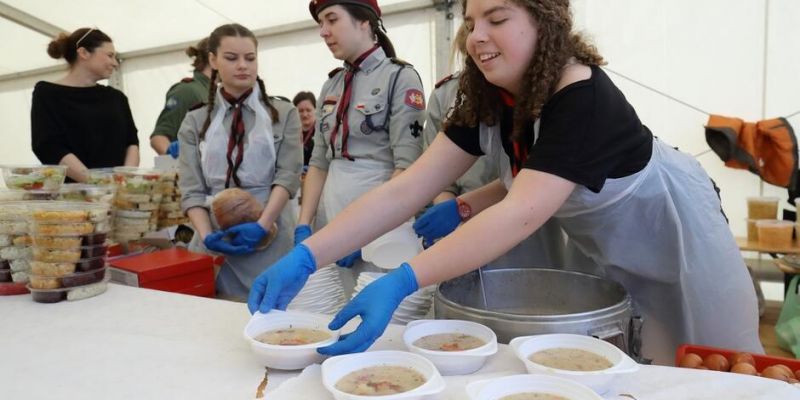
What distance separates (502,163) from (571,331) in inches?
24.5

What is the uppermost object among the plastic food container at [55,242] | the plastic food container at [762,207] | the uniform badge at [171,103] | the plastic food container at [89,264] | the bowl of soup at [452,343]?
the uniform badge at [171,103]

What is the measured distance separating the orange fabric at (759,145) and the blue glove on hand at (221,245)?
125 inches

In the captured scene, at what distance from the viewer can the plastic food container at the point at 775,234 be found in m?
3.29

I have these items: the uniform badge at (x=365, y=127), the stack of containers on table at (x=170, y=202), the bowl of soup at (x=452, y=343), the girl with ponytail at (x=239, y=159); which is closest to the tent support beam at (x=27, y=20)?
the girl with ponytail at (x=239, y=159)

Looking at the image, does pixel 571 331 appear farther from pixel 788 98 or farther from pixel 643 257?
pixel 788 98

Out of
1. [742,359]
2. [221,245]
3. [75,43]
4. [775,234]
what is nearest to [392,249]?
[742,359]

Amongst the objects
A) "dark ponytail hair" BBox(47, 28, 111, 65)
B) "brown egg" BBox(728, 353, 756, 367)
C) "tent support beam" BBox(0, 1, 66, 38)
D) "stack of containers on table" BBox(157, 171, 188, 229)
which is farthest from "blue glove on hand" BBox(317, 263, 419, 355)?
"tent support beam" BBox(0, 1, 66, 38)

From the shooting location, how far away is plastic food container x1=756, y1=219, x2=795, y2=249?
329cm

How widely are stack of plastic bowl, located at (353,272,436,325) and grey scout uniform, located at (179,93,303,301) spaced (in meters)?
1.28

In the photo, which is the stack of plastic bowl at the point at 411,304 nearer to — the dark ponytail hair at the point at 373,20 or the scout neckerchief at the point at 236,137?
the dark ponytail hair at the point at 373,20

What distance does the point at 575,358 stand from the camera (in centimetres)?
100

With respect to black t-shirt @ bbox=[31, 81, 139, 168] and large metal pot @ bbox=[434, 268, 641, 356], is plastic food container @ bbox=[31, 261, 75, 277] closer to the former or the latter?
large metal pot @ bbox=[434, 268, 641, 356]

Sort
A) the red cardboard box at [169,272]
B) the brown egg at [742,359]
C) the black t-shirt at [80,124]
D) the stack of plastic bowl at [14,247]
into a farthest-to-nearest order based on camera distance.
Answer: the black t-shirt at [80,124], the red cardboard box at [169,272], the stack of plastic bowl at [14,247], the brown egg at [742,359]

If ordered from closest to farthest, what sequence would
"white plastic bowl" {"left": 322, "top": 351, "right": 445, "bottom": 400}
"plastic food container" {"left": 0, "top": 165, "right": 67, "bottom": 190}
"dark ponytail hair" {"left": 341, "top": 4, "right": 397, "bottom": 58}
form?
"white plastic bowl" {"left": 322, "top": 351, "right": 445, "bottom": 400} < "plastic food container" {"left": 0, "top": 165, "right": 67, "bottom": 190} < "dark ponytail hair" {"left": 341, "top": 4, "right": 397, "bottom": 58}
